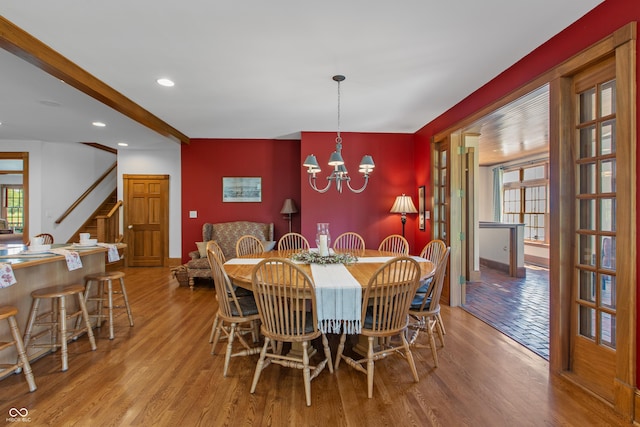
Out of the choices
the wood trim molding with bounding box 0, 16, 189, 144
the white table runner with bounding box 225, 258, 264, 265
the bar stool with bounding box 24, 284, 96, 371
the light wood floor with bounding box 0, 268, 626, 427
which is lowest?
the light wood floor with bounding box 0, 268, 626, 427

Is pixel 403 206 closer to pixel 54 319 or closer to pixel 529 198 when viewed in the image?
pixel 54 319

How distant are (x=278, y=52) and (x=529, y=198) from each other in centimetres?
739

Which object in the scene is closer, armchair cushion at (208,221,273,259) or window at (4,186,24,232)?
armchair cushion at (208,221,273,259)

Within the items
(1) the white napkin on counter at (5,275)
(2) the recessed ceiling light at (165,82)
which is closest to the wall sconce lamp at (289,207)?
(2) the recessed ceiling light at (165,82)

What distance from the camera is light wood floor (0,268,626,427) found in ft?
5.86

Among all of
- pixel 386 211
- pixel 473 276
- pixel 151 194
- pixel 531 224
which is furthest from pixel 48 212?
pixel 531 224

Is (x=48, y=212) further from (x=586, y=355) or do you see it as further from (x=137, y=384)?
(x=586, y=355)

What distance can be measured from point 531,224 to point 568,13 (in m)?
6.49

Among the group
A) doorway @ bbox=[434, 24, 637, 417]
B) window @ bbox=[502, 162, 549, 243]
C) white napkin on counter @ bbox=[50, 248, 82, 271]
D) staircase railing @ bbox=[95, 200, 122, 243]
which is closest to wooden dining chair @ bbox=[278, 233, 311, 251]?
white napkin on counter @ bbox=[50, 248, 82, 271]

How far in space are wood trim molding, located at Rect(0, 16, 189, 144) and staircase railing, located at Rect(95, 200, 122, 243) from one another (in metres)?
2.89

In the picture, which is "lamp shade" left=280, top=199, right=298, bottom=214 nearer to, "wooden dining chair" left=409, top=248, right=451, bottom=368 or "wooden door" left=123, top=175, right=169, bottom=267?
"wooden door" left=123, top=175, right=169, bottom=267

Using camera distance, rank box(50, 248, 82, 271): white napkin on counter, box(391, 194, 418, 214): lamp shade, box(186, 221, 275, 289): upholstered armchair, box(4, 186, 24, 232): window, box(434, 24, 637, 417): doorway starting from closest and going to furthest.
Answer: box(434, 24, 637, 417): doorway < box(50, 248, 82, 271): white napkin on counter < box(391, 194, 418, 214): lamp shade < box(186, 221, 275, 289): upholstered armchair < box(4, 186, 24, 232): window

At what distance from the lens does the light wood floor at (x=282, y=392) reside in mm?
1785

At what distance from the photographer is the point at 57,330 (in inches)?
104
